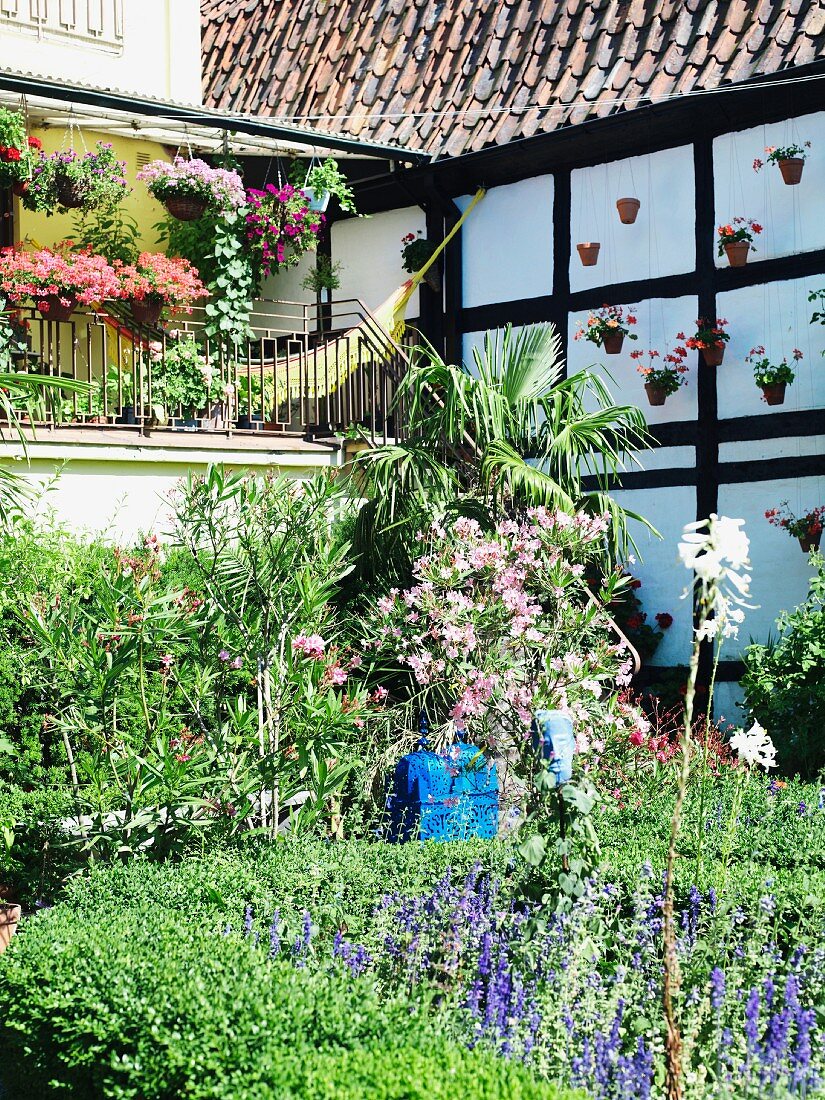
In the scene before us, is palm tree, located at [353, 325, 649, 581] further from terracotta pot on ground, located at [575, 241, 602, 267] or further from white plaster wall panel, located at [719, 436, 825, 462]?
terracotta pot on ground, located at [575, 241, 602, 267]

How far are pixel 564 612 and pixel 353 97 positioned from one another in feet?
28.6

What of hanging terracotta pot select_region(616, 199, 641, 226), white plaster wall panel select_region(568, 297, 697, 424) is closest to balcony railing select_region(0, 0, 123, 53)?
hanging terracotta pot select_region(616, 199, 641, 226)

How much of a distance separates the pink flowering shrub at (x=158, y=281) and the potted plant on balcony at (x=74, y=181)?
0.63 m

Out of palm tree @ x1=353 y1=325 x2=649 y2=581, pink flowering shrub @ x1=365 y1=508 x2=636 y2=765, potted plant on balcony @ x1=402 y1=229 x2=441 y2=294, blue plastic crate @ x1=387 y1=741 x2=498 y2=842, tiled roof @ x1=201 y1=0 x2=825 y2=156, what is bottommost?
blue plastic crate @ x1=387 y1=741 x2=498 y2=842

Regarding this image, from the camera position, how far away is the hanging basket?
39.8 feet

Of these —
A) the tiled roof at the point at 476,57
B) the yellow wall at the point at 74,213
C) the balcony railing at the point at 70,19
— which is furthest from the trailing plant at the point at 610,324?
the balcony railing at the point at 70,19

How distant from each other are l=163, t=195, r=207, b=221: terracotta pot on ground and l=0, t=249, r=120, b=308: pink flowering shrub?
117 centimetres

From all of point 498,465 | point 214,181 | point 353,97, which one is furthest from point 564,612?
point 353,97

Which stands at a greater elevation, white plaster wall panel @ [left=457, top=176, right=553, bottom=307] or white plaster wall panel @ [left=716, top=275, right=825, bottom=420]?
white plaster wall panel @ [left=457, top=176, right=553, bottom=307]

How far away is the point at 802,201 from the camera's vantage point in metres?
10.2

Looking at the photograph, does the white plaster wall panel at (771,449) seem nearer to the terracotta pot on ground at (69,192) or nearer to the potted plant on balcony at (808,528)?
the potted plant on balcony at (808,528)

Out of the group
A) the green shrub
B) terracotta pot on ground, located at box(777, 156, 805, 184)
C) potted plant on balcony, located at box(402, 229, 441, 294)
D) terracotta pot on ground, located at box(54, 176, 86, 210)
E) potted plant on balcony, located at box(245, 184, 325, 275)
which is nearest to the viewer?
the green shrub

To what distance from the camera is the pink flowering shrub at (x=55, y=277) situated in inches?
408

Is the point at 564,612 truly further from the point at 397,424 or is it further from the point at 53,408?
the point at 397,424
